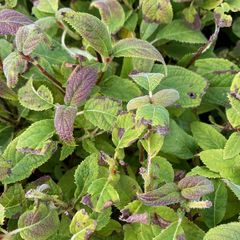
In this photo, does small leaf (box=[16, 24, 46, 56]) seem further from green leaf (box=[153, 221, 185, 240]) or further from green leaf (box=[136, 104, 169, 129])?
green leaf (box=[153, 221, 185, 240])

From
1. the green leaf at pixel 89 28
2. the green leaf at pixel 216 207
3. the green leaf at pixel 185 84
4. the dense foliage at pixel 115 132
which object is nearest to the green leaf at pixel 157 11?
the dense foliage at pixel 115 132

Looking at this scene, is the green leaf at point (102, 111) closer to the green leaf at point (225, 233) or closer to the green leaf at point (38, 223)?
the green leaf at point (38, 223)

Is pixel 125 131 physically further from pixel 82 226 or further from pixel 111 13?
pixel 111 13

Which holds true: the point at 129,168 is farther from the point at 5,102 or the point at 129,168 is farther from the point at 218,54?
the point at 218,54

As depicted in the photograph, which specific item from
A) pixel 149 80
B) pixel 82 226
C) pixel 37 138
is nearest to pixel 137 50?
pixel 149 80

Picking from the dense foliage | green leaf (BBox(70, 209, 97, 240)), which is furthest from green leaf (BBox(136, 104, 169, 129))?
green leaf (BBox(70, 209, 97, 240))

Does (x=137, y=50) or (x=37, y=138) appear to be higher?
(x=137, y=50)
